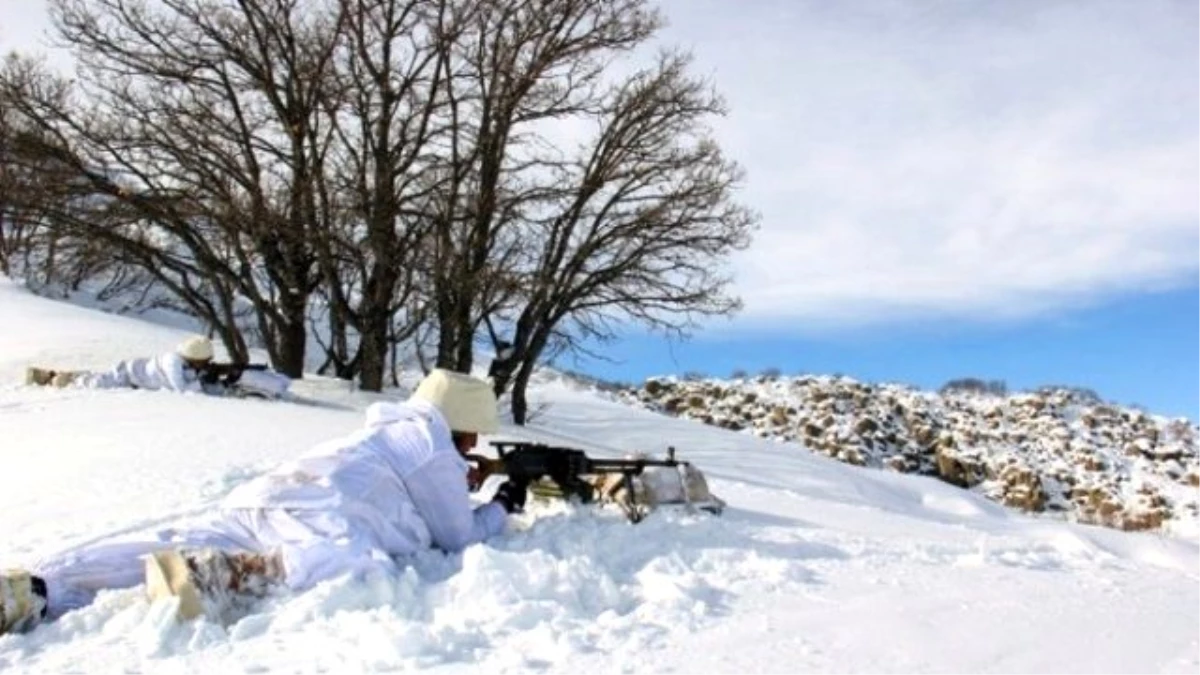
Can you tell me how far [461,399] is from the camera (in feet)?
18.1

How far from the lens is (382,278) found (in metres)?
16.8

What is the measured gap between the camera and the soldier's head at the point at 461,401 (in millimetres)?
5484

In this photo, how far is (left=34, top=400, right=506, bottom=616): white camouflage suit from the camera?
431 centimetres

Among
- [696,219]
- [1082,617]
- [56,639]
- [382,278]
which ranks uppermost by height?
[696,219]

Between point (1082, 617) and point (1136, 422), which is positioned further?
point (1136, 422)

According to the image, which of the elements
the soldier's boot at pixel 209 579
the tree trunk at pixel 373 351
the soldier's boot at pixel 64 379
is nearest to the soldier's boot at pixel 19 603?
the soldier's boot at pixel 209 579

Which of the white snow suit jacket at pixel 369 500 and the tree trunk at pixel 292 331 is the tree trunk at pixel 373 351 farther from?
the white snow suit jacket at pixel 369 500

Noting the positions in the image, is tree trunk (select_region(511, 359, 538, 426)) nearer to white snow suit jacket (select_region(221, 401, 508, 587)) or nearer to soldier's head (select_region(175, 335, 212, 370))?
soldier's head (select_region(175, 335, 212, 370))

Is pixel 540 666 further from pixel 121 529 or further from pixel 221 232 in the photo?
pixel 221 232

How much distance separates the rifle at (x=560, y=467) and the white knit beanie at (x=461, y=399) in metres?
0.36

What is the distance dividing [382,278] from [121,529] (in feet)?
37.2

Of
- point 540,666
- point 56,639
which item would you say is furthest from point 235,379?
point 540,666

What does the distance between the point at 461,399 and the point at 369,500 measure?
88 centimetres

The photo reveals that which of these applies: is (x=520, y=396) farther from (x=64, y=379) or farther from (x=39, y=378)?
(x=39, y=378)
